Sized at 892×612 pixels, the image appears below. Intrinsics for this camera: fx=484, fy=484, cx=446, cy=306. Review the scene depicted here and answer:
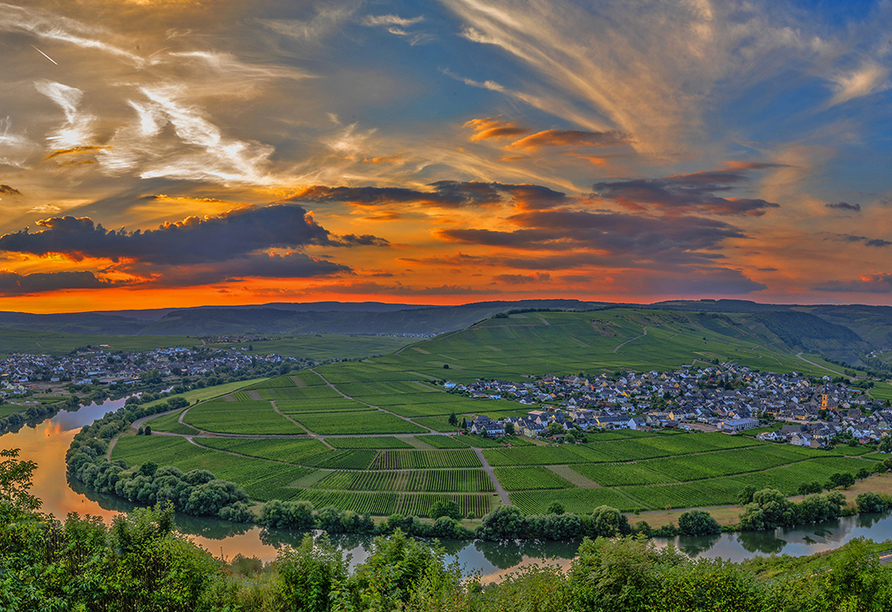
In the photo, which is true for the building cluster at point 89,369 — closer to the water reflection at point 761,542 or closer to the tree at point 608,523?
the tree at point 608,523

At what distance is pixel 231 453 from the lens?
76250 millimetres

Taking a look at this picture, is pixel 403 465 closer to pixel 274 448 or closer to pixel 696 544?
pixel 274 448

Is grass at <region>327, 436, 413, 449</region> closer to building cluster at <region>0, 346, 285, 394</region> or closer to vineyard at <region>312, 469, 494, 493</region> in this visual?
vineyard at <region>312, 469, 494, 493</region>

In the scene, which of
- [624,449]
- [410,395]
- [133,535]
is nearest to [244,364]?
[410,395]

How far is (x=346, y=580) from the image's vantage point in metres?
20.5

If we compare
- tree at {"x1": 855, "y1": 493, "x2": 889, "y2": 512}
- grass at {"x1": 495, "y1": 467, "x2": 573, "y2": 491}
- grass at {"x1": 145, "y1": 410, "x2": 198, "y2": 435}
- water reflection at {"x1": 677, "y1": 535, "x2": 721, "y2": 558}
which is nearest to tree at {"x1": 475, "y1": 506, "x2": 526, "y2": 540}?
grass at {"x1": 495, "y1": 467, "x2": 573, "y2": 491}

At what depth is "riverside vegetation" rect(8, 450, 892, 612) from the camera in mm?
18438

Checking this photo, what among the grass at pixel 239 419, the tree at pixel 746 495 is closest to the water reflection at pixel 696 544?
the tree at pixel 746 495

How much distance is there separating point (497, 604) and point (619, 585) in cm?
565

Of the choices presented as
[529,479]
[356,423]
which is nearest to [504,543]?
[529,479]

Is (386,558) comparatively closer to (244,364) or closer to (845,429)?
(845,429)

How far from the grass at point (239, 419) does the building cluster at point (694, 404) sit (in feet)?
122

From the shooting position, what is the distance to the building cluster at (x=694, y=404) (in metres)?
90.0

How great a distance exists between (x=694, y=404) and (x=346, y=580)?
109 m
